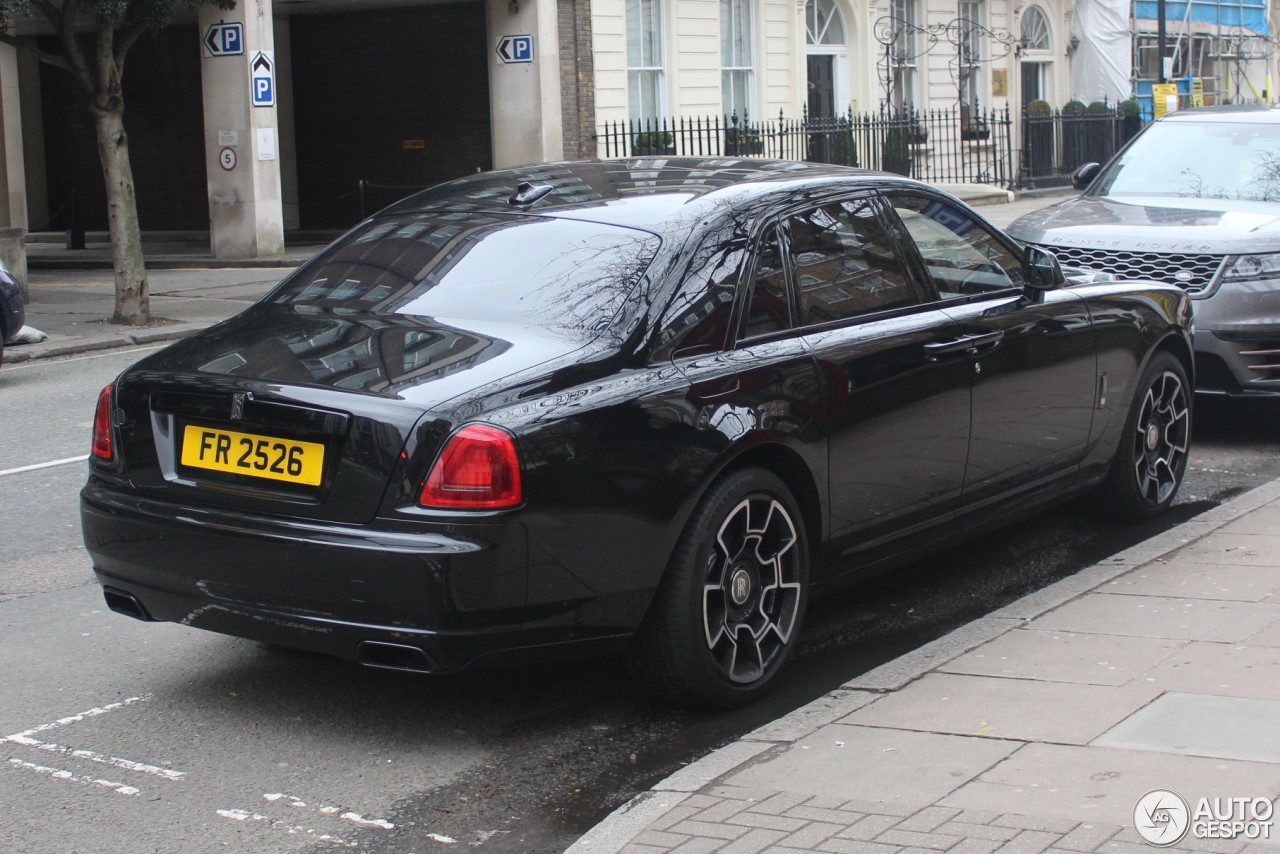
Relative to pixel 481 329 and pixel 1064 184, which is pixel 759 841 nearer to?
pixel 481 329

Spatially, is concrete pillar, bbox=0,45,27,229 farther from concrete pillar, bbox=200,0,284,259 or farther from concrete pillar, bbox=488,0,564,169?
concrete pillar, bbox=488,0,564,169

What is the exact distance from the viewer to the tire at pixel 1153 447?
6.96 metres

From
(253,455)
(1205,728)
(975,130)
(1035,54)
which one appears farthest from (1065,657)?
(1035,54)

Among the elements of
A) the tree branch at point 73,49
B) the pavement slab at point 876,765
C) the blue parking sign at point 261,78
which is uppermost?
the blue parking sign at point 261,78

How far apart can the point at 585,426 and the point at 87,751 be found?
174 centimetres

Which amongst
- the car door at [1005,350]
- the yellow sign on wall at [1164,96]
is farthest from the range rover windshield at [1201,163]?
the yellow sign on wall at [1164,96]

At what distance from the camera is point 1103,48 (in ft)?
133

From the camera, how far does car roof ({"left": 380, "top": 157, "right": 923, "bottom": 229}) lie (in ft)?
17.3

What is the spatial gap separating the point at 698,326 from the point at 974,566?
2.36 metres

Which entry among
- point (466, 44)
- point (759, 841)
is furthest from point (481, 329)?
point (466, 44)

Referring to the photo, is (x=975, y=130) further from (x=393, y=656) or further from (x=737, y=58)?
(x=393, y=656)

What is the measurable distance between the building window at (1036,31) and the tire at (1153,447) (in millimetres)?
33598

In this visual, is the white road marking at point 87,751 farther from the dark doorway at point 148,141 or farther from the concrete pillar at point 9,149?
the dark doorway at point 148,141

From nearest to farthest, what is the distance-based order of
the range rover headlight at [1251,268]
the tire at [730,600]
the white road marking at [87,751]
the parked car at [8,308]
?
the white road marking at [87,751] < the tire at [730,600] < the range rover headlight at [1251,268] < the parked car at [8,308]
